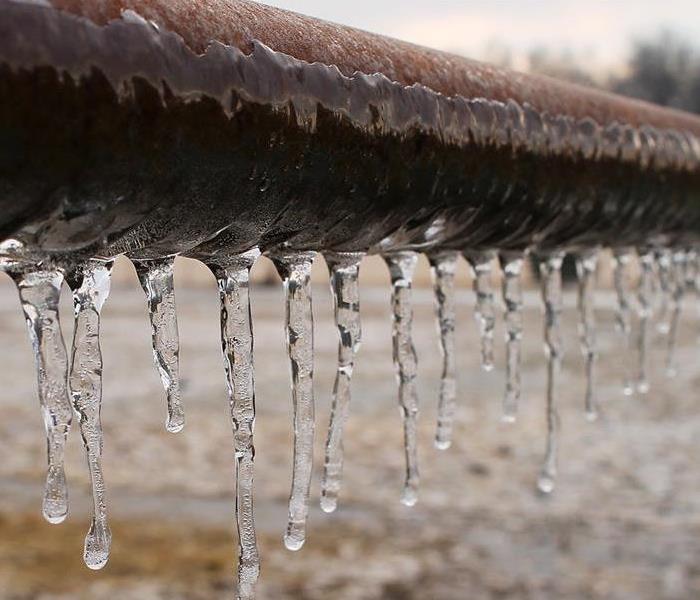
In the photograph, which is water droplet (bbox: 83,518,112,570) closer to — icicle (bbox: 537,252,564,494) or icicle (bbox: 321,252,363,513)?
icicle (bbox: 321,252,363,513)

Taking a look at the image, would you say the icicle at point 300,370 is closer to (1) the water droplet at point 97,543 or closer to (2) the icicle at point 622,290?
(1) the water droplet at point 97,543

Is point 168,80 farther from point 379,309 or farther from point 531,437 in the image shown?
point 379,309

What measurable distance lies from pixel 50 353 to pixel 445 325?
0.60m

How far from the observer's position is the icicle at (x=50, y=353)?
670 mm

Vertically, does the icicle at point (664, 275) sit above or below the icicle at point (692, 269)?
below

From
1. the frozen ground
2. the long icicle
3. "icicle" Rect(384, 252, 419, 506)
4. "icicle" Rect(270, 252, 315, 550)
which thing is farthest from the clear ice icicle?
the frozen ground

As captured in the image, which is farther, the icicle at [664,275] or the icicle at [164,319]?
the icicle at [664,275]

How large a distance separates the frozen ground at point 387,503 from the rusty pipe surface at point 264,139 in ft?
13.5

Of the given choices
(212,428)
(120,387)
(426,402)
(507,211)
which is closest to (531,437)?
(426,402)

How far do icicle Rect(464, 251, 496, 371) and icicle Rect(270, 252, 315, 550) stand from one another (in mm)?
226

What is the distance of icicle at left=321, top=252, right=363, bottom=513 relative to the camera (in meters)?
0.97

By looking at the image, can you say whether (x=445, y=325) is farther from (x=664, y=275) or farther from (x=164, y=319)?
(x=664, y=275)

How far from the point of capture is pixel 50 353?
0.72 m

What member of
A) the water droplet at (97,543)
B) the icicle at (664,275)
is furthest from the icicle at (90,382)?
the icicle at (664,275)
